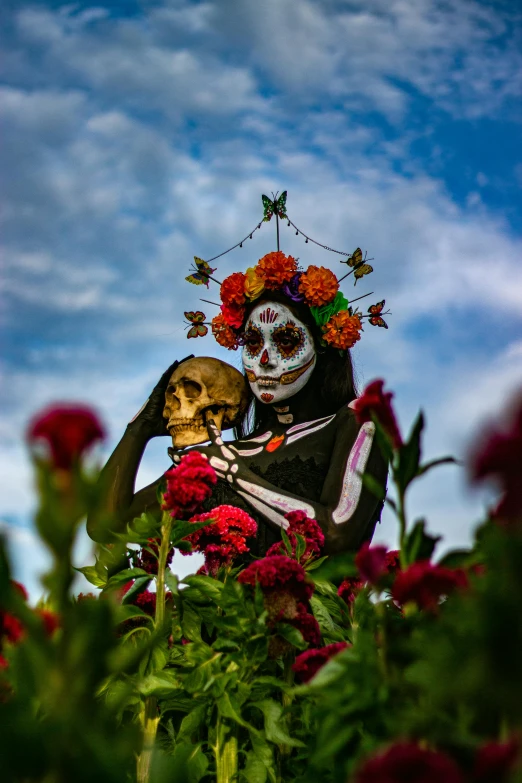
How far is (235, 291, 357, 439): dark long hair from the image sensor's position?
410 cm

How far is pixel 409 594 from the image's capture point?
3.84 feet

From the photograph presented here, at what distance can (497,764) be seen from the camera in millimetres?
791

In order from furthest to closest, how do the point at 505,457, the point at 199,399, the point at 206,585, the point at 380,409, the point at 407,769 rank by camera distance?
the point at 199,399, the point at 206,585, the point at 380,409, the point at 505,457, the point at 407,769

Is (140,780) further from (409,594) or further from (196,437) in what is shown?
(196,437)

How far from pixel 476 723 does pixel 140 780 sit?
55.4 inches

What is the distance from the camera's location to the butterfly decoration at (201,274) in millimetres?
4434

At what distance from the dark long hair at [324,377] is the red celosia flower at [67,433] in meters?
3.10

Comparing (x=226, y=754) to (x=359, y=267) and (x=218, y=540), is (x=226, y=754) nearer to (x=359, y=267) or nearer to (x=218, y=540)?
(x=218, y=540)

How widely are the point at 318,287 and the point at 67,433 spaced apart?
10.3ft

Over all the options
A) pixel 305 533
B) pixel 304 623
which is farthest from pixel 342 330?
pixel 304 623

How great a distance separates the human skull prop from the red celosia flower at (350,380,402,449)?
2498 millimetres

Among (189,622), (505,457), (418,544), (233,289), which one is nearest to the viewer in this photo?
(505,457)

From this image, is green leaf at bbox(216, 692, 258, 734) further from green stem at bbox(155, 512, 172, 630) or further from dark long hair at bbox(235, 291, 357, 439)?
dark long hair at bbox(235, 291, 357, 439)

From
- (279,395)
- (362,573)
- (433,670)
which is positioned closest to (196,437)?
(279,395)
